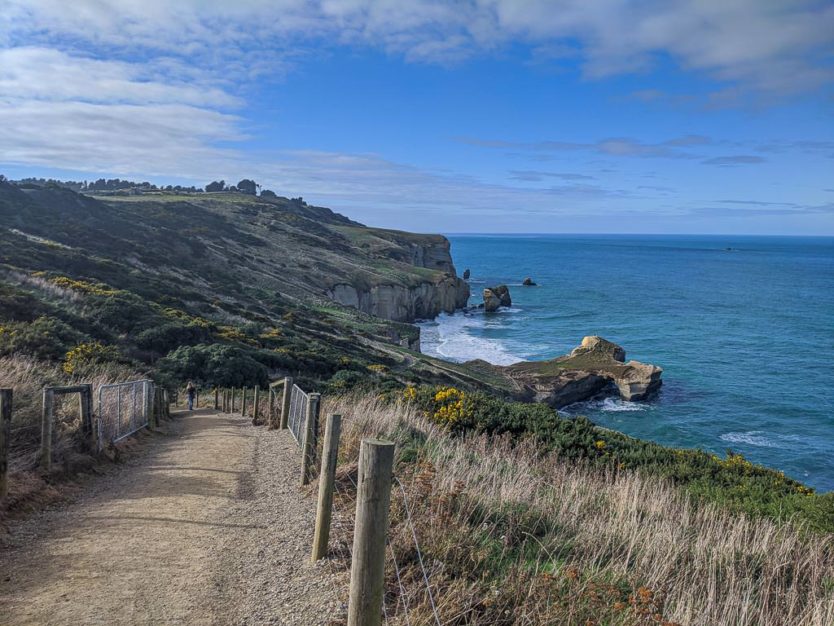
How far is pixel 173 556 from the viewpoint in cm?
589

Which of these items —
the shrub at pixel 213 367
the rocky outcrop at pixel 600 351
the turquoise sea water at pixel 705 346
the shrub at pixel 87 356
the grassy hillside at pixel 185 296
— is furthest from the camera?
the rocky outcrop at pixel 600 351

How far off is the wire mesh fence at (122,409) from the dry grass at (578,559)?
5188 mm

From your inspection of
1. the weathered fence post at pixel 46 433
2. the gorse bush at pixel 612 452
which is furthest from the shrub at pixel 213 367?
the weathered fence post at pixel 46 433

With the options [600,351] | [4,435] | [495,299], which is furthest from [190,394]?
[495,299]

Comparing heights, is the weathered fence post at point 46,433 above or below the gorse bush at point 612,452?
above

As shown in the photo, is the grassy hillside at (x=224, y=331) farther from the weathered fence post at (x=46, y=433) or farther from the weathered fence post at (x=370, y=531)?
the weathered fence post at (x=370, y=531)

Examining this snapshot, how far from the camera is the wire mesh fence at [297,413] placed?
36.2 ft

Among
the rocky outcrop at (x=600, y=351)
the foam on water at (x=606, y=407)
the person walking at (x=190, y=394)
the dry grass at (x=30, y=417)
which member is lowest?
the foam on water at (x=606, y=407)

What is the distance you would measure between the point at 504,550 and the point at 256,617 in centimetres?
232

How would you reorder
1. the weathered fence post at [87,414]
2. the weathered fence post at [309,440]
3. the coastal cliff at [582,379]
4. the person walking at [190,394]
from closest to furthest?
the weathered fence post at [309,440]
the weathered fence post at [87,414]
the person walking at [190,394]
the coastal cliff at [582,379]

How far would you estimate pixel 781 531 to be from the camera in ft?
23.2

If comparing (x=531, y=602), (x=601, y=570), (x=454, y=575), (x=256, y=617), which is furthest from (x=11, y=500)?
(x=601, y=570)

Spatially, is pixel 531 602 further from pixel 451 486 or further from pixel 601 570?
pixel 451 486

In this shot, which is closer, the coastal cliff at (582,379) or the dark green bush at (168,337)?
the dark green bush at (168,337)
